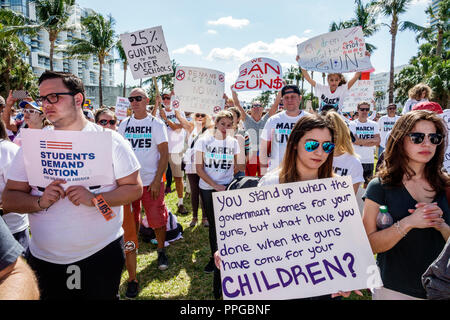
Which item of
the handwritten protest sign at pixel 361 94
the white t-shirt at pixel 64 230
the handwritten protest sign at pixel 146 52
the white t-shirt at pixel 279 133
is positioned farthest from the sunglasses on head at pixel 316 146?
the handwritten protest sign at pixel 361 94

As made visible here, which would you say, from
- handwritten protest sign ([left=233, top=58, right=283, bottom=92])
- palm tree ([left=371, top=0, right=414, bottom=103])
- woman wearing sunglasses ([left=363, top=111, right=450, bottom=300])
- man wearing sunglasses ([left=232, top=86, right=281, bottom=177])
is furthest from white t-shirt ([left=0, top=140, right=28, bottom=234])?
palm tree ([left=371, top=0, right=414, bottom=103])

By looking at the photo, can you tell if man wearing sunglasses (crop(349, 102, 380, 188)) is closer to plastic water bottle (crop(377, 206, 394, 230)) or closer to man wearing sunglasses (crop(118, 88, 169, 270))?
man wearing sunglasses (crop(118, 88, 169, 270))

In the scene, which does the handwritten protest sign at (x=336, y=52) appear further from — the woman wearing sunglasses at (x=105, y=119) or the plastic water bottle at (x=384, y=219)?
the plastic water bottle at (x=384, y=219)

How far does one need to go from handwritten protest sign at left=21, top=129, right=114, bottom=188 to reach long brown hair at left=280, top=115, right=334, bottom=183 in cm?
122

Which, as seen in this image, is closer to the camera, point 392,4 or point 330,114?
point 330,114

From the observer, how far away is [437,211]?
1.56 meters

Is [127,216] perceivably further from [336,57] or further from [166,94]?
[166,94]

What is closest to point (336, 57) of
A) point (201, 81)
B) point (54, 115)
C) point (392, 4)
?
point (201, 81)

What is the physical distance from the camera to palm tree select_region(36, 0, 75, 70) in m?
25.5

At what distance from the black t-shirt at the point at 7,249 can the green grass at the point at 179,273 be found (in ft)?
7.89

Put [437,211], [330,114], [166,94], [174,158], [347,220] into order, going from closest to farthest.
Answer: [437,211] < [347,220] < [330,114] < [174,158] < [166,94]

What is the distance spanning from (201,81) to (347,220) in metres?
4.25

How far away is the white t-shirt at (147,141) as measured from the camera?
3820mm

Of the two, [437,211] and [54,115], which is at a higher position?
[54,115]
